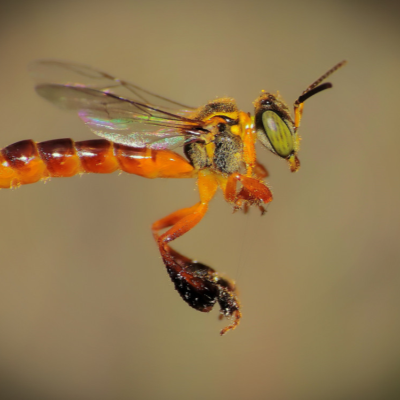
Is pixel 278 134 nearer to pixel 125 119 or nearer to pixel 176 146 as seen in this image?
pixel 176 146

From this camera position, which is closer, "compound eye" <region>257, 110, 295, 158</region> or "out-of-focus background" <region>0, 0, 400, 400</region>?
"compound eye" <region>257, 110, 295, 158</region>

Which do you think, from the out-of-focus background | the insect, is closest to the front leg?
the insect

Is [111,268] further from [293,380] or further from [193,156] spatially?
[193,156]

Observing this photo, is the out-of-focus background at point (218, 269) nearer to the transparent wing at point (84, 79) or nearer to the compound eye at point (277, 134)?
the transparent wing at point (84, 79)

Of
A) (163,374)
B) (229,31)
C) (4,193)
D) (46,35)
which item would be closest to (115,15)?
(46,35)

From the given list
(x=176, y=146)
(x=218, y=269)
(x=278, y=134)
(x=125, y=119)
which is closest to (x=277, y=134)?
(x=278, y=134)

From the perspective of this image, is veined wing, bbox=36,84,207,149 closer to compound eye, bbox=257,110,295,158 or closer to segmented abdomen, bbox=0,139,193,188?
segmented abdomen, bbox=0,139,193,188
